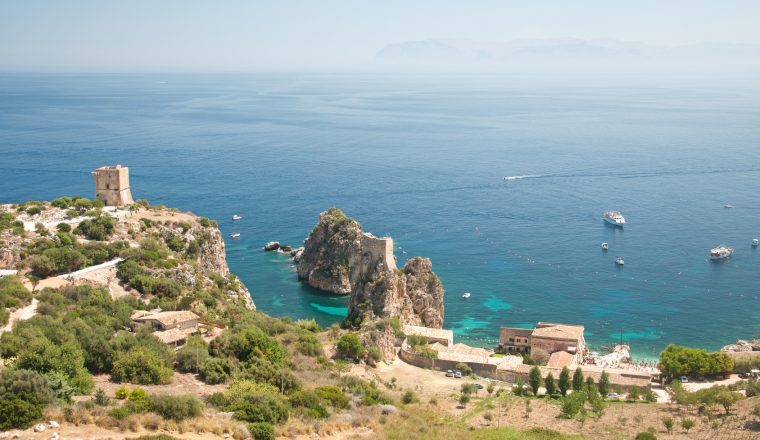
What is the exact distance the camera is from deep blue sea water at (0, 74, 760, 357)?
62.8 meters

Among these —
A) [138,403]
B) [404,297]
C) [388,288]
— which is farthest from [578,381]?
[138,403]

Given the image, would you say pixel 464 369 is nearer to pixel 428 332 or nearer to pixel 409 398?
pixel 428 332

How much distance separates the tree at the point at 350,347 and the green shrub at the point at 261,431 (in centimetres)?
1831

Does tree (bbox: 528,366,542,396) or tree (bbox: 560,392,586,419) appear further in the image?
tree (bbox: 528,366,542,396)

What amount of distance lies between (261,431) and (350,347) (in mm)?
18905

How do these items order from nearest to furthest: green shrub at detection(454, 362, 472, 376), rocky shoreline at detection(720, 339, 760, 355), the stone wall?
green shrub at detection(454, 362, 472, 376) → rocky shoreline at detection(720, 339, 760, 355) → the stone wall

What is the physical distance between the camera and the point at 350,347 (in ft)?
138

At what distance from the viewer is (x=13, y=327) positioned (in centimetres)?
2920

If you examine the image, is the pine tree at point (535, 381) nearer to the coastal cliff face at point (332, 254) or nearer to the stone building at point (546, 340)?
the stone building at point (546, 340)

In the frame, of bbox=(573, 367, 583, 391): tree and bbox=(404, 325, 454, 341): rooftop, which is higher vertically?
bbox=(573, 367, 583, 391): tree

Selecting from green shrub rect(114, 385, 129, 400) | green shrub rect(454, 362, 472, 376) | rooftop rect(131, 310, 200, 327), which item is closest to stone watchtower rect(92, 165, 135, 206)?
rooftop rect(131, 310, 200, 327)

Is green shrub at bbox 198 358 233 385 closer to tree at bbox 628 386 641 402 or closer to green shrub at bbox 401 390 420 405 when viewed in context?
green shrub at bbox 401 390 420 405

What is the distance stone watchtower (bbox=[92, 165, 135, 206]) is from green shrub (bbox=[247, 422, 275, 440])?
36597mm

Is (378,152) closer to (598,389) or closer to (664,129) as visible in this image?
(664,129)
